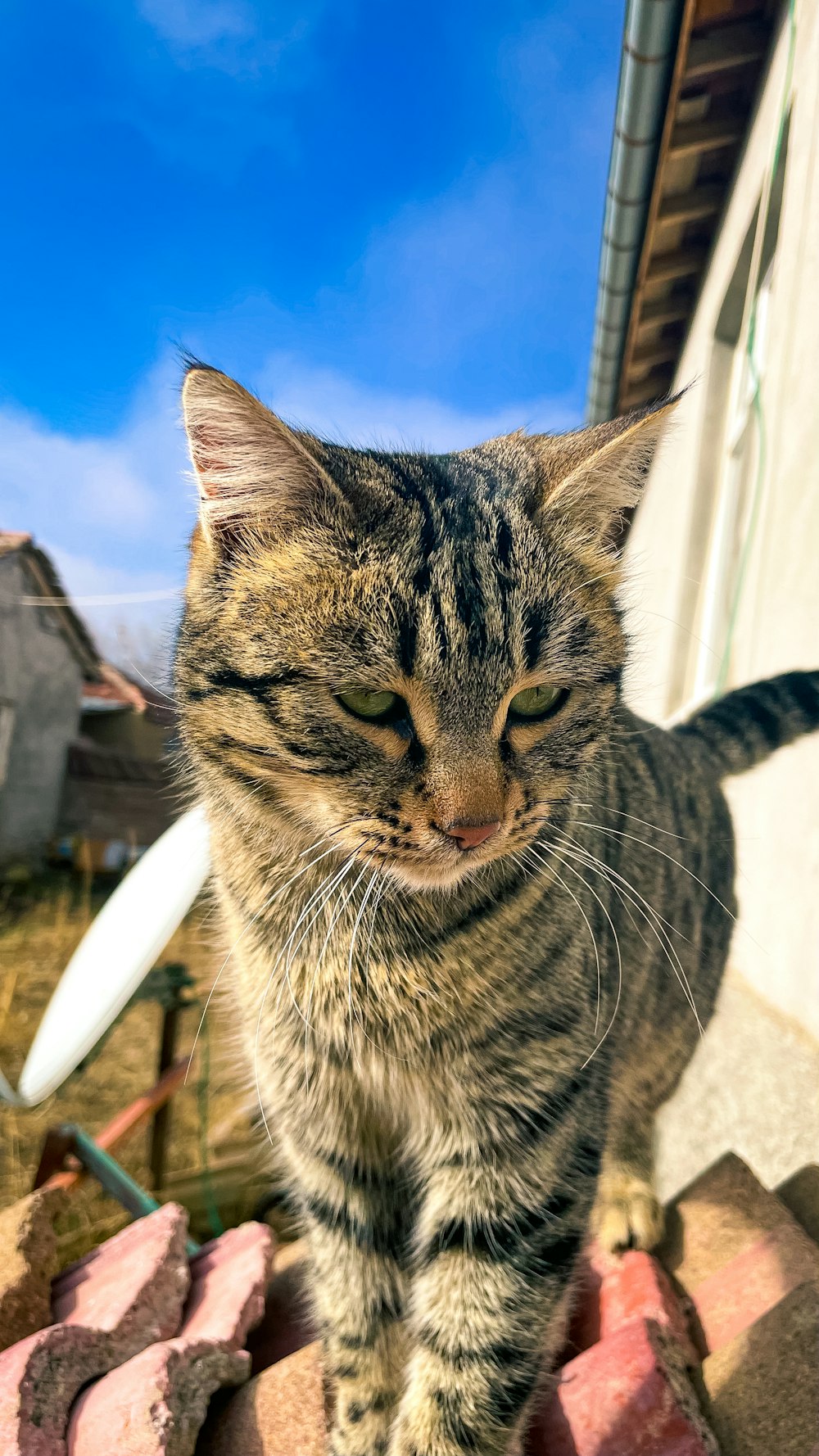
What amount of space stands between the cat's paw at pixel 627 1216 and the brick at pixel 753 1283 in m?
0.17

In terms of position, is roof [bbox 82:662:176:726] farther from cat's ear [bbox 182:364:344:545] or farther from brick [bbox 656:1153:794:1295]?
brick [bbox 656:1153:794:1295]

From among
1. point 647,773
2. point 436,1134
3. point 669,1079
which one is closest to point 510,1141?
point 436,1134

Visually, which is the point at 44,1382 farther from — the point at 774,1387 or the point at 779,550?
the point at 779,550

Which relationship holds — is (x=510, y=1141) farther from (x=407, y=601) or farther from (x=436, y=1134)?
(x=407, y=601)

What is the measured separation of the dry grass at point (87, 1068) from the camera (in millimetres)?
1972

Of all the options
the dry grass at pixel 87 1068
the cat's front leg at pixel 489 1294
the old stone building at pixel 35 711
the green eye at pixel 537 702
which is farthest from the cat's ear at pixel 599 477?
the old stone building at pixel 35 711

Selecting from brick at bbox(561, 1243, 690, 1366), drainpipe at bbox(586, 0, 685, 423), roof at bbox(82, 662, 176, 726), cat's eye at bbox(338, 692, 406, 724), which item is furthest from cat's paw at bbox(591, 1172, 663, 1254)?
roof at bbox(82, 662, 176, 726)

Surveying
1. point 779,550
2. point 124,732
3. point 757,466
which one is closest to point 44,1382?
point 779,550

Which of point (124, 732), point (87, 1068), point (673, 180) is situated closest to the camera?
point (673, 180)

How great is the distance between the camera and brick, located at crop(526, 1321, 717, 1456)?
22.6 inches

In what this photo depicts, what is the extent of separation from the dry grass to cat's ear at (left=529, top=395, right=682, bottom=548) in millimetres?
1279

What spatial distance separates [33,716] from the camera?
271 cm

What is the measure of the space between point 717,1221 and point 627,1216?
167 millimetres

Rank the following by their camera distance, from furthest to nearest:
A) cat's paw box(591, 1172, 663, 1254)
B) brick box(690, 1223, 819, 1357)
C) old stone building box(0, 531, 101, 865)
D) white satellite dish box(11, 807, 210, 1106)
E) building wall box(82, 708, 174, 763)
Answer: building wall box(82, 708, 174, 763), old stone building box(0, 531, 101, 865), white satellite dish box(11, 807, 210, 1106), cat's paw box(591, 1172, 663, 1254), brick box(690, 1223, 819, 1357)
